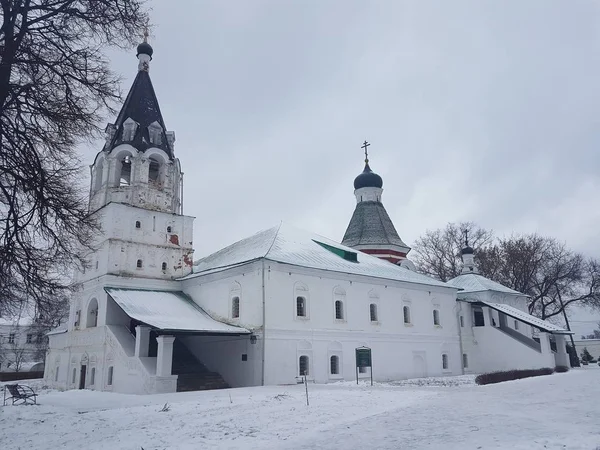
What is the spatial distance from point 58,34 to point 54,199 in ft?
9.70

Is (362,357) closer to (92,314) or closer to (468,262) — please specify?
(92,314)

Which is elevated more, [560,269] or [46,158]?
[560,269]

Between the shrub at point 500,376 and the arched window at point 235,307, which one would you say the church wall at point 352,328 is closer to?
the arched window at point 235,307

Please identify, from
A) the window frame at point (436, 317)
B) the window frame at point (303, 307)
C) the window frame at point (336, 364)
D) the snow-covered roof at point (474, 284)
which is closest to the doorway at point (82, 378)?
the window frame at point (303, 307)

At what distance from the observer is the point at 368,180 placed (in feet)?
135

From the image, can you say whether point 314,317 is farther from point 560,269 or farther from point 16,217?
point 560,269

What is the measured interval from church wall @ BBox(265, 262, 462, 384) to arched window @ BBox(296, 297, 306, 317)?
280 mm

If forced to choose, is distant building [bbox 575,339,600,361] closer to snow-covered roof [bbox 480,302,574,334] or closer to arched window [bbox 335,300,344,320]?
snow-covered roof [bbox 480,302,574,334]

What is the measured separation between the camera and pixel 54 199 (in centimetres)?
924

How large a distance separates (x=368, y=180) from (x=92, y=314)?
2403 cm

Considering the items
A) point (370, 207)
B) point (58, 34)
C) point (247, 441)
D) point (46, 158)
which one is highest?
point (370, 207)

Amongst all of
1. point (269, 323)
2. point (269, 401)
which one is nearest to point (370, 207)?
point (269, 323)

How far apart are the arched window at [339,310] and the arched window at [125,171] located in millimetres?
12812

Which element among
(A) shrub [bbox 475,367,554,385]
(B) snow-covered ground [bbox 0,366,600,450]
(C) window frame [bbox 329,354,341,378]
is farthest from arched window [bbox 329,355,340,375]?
(B) snow-covered ground [bbox 0,366,600,450]
